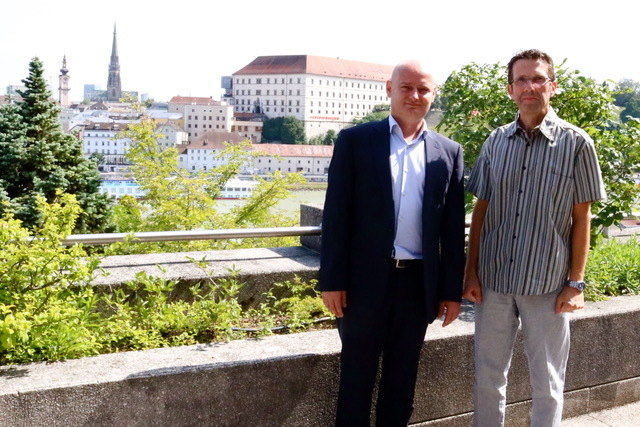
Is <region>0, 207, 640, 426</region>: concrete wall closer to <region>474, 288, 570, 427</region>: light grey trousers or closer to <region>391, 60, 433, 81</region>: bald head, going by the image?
<region>474, 288, 570, 427</region>: light grey trousers

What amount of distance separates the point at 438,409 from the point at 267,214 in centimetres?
875

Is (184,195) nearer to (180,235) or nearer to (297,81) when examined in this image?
(180,235)

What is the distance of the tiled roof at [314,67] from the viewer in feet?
414

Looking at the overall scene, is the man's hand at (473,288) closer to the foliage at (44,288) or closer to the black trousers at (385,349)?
the black trousers at (385,349)

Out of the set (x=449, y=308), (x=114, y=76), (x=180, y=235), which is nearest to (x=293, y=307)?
(x=180, y=235)

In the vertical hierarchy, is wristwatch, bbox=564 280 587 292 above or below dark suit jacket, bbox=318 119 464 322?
below

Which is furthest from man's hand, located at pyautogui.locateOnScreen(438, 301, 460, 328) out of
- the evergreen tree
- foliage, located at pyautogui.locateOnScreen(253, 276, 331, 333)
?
the evergreen tree

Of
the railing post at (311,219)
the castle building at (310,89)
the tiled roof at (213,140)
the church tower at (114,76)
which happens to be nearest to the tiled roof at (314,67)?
the castle building at (310,89)

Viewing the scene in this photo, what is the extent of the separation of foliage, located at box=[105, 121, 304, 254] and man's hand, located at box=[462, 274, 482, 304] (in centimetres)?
458

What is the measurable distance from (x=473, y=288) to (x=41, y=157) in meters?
22.1

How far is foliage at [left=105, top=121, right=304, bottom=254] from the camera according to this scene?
9.11 meters

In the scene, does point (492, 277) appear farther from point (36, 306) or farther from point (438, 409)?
point (36, 306)

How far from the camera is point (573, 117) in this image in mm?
4121

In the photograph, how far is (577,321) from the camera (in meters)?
3.23
